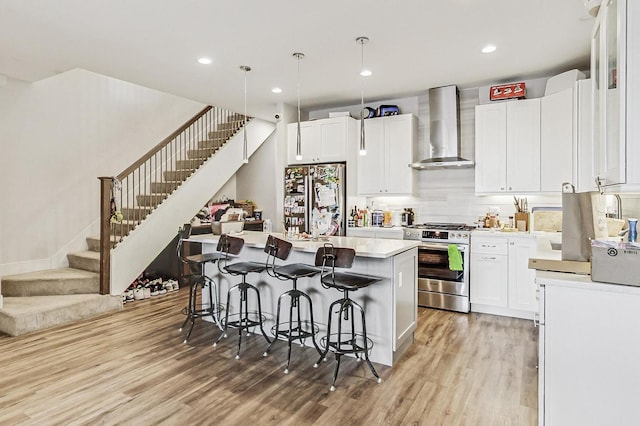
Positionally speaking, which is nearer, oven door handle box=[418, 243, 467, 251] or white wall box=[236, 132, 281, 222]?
oven door handle box=[418, 243, 467, 251]

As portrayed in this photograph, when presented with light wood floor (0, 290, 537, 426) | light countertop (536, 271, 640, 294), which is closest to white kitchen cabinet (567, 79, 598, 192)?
light wood floor (0, 290, 537, 426)

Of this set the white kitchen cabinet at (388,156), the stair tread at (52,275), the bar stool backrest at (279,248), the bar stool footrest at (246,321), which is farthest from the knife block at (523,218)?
the stair tread at (52,275)

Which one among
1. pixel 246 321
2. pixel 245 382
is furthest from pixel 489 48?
pixel 245 382

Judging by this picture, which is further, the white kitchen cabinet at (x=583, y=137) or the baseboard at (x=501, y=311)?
the baseboard at (x=501, y=311)

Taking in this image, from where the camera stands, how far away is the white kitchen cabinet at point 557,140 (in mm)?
4176

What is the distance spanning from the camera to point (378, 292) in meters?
3.19

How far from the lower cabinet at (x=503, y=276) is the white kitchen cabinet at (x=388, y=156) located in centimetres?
130

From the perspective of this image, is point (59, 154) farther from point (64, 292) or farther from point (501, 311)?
point (501, 311)

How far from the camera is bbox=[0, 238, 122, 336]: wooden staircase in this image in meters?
3.93

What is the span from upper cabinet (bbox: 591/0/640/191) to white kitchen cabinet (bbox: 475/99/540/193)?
8.31 feet

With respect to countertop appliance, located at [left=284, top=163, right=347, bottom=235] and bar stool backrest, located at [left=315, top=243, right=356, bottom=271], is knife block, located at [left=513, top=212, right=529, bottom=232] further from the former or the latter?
bar stool backrest, located at [left=315, top=243, right=356, bottom=271]

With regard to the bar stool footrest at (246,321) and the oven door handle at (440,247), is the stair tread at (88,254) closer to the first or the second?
the bar stool footrest at (246,321)

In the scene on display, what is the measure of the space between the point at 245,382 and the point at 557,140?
4093 millimetres

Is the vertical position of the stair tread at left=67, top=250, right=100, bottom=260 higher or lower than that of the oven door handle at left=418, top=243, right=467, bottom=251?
lower
